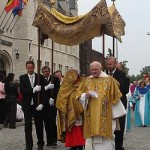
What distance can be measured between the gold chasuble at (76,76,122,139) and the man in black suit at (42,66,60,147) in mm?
2899

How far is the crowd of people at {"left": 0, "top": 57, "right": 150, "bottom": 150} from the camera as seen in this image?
8.52 meters

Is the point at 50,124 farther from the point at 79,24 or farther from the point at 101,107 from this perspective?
the point at 101,107

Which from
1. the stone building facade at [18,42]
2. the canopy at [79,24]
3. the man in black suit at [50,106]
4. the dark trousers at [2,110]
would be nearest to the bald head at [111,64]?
the canopy at [79,24]

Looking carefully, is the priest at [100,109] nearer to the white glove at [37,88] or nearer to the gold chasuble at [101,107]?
the gold chasuble at [101,107]

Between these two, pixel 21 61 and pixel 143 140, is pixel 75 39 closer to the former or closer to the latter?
pixel 143 140

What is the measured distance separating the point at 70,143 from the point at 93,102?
6.31 feet

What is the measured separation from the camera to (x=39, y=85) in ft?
35.7

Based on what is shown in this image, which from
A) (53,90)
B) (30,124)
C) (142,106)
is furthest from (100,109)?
(142,106)

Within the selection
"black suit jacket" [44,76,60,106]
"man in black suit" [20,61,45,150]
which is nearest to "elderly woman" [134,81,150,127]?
"black suit jacket" [44,76,60,106]

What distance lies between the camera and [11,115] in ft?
56.2

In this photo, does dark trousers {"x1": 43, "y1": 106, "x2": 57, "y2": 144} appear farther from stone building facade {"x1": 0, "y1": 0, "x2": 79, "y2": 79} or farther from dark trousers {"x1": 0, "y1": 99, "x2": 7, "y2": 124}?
stone building facade {"x1": 0, "y1": 0, "x2": 79, "y2": 79}

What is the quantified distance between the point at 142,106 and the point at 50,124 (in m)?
8.38

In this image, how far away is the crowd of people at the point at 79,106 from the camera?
8.52 m

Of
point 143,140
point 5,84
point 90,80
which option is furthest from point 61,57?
point 90,80
